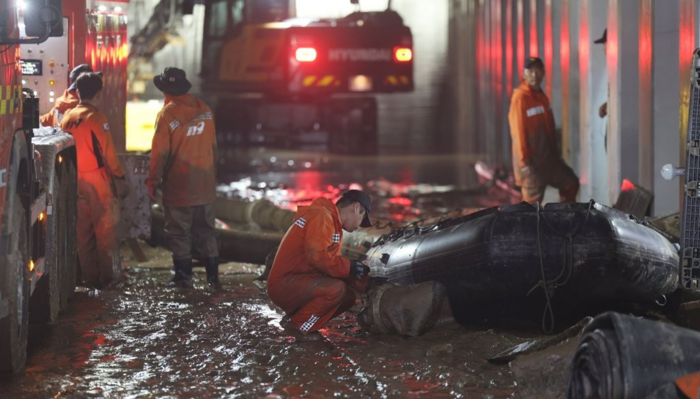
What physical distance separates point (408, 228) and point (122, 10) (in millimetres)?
4476

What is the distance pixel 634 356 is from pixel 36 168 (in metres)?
3.60

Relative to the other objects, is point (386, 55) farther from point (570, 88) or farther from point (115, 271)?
point (115, 271)

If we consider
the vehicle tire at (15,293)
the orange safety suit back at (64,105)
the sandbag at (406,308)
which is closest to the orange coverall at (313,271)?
the sandbag at (406,308)

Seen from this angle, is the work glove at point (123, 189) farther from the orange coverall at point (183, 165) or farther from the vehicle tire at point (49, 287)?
the vehicle tire at point (49, 287)

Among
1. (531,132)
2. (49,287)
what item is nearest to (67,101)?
(49,287)

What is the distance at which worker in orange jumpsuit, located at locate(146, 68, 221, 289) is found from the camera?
8984 millimetres

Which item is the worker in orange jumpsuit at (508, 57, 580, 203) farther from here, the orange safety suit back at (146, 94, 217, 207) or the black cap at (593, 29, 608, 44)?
the orange safety suit back at (146, 94, 217, 207)

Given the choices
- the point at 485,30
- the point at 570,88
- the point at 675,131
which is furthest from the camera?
the point at 485,30

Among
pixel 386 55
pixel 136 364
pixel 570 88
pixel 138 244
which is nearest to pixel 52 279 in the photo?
pixel 136 364

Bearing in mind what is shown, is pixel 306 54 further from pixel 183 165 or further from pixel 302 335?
pixel 302 335

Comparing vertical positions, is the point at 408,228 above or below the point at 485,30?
below

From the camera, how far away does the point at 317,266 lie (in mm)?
6988

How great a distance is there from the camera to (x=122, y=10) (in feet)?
37.2

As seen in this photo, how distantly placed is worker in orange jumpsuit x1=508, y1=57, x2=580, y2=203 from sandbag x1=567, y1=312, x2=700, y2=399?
244 inches
